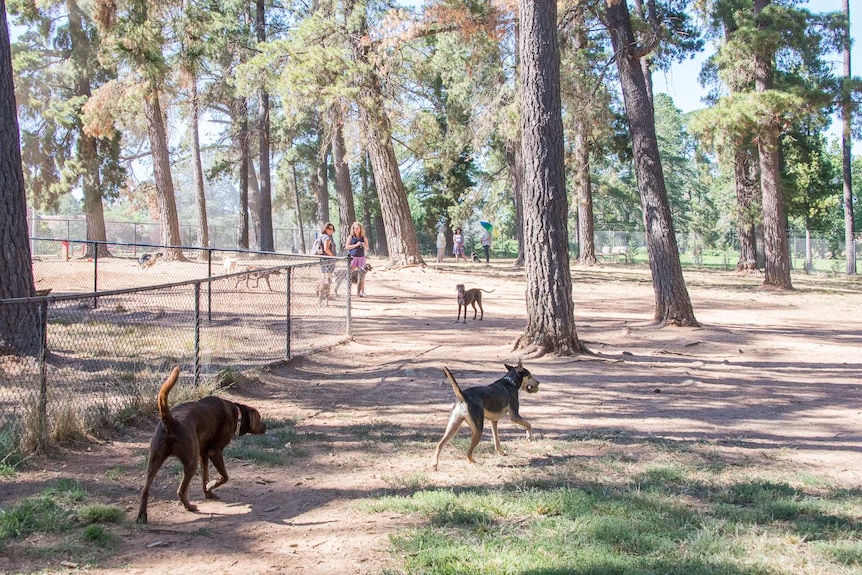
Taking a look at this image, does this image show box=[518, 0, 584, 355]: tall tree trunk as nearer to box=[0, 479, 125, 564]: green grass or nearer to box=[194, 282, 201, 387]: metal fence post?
box=[194, 282, 201, 387]: metal fence post

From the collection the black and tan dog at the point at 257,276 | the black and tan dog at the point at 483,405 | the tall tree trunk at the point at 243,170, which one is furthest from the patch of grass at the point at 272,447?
the tall tree trunk at the point at 243,170

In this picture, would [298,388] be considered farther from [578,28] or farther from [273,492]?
[578,28]

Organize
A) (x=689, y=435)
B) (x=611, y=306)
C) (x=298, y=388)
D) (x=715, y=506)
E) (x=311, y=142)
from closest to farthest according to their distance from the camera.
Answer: (x=715, y=506) → (x=689, y=435) → (x=298, y=388) → (x=611, y=306) → (x=311, y=142)

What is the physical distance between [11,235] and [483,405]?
17.9 feet

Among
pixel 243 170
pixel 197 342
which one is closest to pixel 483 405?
pixel 197 342

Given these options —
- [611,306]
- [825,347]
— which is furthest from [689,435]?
[611,306]

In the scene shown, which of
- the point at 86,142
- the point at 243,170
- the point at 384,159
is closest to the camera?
the point at 384,159

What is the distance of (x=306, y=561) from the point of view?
163 inches

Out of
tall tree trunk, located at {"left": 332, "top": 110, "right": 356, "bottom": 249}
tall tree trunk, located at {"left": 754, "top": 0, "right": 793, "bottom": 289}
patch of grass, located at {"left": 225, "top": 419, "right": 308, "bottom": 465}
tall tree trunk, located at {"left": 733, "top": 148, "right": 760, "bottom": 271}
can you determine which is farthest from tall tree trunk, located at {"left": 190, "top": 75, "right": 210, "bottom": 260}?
patch of grass, located at {"left": 225, "top": 419, "right": 308, "bottom": 465}

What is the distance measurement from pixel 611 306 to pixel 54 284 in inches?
496

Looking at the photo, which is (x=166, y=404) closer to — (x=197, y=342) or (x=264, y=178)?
(x=197, y=342)

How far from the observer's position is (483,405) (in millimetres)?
5938

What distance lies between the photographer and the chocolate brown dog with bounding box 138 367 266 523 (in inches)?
184

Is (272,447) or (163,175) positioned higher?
(163,175)
